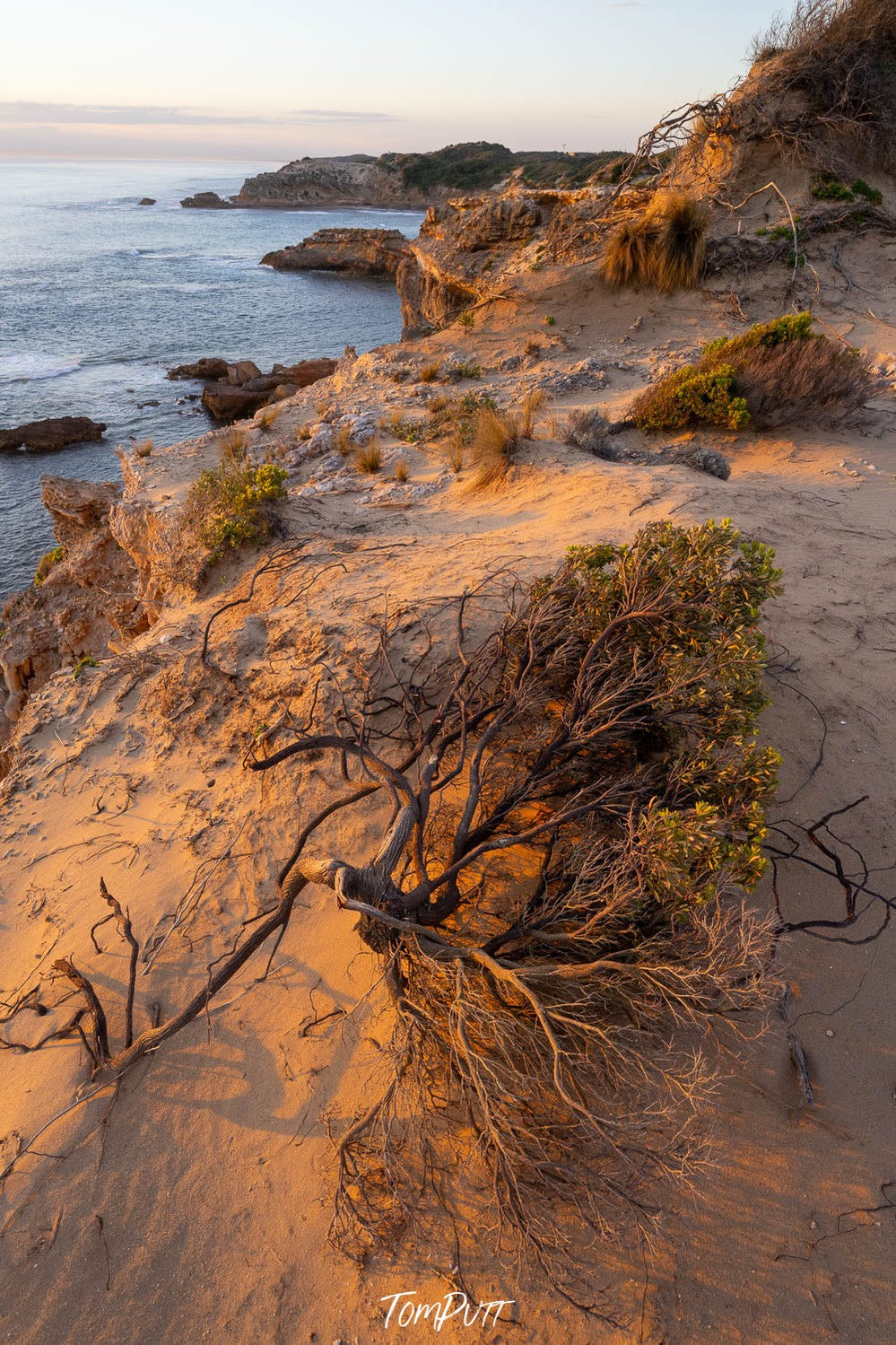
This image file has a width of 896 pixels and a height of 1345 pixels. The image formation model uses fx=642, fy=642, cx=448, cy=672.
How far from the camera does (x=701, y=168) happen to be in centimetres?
1631

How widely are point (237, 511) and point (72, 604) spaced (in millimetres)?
6587

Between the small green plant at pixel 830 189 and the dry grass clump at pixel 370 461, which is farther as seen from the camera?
the small green plant at pixel 830 189

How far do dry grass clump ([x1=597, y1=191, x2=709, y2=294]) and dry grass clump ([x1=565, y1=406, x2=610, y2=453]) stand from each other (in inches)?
304

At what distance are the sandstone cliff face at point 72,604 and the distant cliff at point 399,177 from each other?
72314 mm

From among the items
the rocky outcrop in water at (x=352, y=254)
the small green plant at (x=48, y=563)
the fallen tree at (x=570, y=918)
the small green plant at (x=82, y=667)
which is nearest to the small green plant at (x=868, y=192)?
the fallen tree at (x=570, y=918)

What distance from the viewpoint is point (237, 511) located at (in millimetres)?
→ 8078

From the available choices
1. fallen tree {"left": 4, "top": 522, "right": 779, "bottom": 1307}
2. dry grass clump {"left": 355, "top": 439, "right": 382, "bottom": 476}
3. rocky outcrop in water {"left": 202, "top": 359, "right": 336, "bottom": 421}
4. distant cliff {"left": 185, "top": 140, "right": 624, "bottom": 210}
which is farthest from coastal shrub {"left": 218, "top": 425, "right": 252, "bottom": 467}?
distant cliff {"left": 185, "top": 140, "right": 624, "bottom": 210}

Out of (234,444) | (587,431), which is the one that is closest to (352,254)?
(234,444)

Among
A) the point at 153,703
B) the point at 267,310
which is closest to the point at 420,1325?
the point at 153,703

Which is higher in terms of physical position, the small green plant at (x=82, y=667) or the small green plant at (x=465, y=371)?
the small green plant at (x=465, y=371)

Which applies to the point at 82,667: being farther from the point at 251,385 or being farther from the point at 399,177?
the point at 399,177

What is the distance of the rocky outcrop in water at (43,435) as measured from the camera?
851 inches

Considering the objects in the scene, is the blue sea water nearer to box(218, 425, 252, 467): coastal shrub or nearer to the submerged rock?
the submerged rock

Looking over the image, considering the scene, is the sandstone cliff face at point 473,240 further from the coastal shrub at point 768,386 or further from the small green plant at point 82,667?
the small green plant at point 82,667
